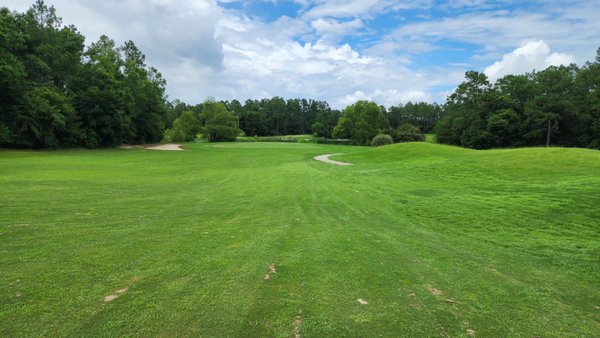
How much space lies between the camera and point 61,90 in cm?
5062

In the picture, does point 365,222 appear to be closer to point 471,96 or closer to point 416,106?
point 471,96

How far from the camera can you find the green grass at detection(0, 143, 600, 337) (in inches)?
160

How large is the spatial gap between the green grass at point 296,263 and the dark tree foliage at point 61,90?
3231 centimetres

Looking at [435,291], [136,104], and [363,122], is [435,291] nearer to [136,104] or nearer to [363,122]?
[136,104]

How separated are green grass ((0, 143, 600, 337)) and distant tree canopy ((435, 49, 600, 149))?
57.5 m

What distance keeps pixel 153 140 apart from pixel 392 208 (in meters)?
68.4

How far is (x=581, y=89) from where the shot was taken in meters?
64.8

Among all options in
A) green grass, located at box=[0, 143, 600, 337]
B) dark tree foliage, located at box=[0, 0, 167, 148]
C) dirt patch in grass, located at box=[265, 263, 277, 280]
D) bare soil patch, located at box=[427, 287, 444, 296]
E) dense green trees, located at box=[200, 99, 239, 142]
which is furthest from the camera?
dense green trees, located at box=[200, 99, 239, 142]

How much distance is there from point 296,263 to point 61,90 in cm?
5783

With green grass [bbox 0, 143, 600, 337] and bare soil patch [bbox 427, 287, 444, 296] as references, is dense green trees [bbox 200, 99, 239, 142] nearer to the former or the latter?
green grass [bbox 0, 143, 600, 337]

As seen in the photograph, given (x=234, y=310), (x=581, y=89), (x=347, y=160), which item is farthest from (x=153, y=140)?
(x=581, y=89)

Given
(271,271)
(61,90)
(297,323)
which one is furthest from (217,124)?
(297,323)

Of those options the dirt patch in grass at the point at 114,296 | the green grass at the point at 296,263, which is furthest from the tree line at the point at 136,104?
the dirt patch in grass at the point at 114,296

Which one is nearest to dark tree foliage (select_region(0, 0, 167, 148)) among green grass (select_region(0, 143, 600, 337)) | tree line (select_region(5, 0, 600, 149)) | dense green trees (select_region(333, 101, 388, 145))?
tree line (select_region(5, 0, 600, 149))
